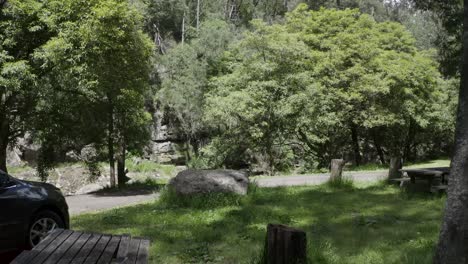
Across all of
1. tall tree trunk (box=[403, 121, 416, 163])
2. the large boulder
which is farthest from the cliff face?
the large boulder

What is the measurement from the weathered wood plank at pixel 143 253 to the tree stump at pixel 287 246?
1.16 meters

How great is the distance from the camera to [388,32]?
3219 centimetres

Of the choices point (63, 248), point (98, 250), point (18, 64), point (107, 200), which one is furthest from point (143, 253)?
point (18, 64)

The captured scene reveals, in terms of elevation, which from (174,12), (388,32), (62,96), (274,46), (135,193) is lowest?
(135,193)

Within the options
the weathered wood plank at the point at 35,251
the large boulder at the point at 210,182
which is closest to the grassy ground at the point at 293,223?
the large boulder at the point at 210,182

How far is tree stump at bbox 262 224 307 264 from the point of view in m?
4.24

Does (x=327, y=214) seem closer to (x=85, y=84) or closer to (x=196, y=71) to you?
(x=85, y=84)

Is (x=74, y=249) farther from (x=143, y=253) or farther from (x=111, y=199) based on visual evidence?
(x=111, y=199)

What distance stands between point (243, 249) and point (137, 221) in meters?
3.37

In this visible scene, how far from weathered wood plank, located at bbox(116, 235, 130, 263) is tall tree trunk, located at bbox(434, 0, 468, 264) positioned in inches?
143

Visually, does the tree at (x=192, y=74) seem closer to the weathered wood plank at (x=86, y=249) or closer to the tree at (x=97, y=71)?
the tree at (x=97, y=71)

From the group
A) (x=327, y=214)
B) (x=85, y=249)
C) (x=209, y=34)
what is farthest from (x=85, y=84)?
(x=209, y=34)

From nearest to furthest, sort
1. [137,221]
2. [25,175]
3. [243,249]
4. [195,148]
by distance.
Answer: [243,249], [137,221], [25,175], [195,148]

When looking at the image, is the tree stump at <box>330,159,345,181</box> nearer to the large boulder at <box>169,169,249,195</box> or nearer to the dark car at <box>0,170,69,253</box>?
the large boulder at <box>169,169,249,195</box>
